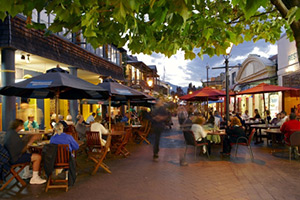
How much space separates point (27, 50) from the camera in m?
9.99

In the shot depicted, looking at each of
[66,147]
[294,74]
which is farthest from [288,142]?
[294,74]

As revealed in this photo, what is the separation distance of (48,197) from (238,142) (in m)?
5.84

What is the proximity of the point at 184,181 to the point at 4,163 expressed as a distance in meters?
3.89

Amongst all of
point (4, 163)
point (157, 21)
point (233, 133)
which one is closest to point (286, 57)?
point (233, 133)

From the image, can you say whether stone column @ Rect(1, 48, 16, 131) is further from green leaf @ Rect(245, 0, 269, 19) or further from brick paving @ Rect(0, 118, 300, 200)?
green leaf @ Rect(245, 0, 269, 19)

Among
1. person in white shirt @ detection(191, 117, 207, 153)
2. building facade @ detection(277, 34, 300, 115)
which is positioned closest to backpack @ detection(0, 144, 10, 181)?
person in white shirt @ detection(191, 117, 207, 153)

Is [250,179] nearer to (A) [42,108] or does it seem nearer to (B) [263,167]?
(B) [263,167]

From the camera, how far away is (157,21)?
3.45m

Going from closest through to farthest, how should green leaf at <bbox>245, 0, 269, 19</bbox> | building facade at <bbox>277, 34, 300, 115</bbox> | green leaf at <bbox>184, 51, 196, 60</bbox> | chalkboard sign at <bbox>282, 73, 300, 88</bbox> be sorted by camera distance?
green leaf at <bbox>245, 0, 269, 19</bbox> → green leaf at <bbox>184, 51, 196, 60</bbox> → chalkboard sign at <bbox>282, 73, 300, 88</bbox> → building facade at <bbox>277, 34, 300, 115</bbox>

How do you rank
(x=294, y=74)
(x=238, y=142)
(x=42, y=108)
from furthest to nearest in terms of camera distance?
(x=294, y=74) → (x=42, y=108) → (x=238, y=142)

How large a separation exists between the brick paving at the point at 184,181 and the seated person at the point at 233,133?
40cm

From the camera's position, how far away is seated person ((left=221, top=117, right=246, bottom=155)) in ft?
26.0

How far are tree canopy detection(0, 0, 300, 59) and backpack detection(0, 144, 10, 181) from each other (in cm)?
268

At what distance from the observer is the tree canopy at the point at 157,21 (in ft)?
8.75
